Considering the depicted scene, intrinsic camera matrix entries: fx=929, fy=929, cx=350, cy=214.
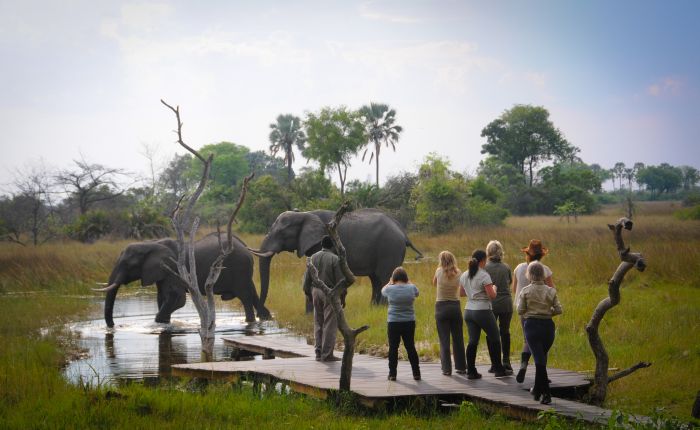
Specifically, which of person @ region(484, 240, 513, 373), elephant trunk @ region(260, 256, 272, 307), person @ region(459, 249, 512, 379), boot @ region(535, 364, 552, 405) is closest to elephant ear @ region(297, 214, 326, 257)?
elephant trunk @ region(260, 256, 272, 307)

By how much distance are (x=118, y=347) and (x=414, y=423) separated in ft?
28.4

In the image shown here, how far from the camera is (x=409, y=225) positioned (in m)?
48.3

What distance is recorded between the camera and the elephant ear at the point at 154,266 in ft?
66.8

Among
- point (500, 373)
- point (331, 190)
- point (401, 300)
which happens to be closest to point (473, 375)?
point (500, 373)

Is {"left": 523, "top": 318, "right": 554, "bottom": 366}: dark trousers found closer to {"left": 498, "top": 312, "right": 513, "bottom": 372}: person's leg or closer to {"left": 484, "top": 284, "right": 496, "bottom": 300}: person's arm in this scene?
{"left": 484, "top": 284, "right": 496, "bottom": 300}: person's arm

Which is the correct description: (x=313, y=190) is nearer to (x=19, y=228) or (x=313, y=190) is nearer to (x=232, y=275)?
(x=19, y=228)

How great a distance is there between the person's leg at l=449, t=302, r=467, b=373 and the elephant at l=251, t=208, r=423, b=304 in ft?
29.8

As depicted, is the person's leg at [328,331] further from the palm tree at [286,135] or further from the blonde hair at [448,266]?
the palm tree at [286,135]

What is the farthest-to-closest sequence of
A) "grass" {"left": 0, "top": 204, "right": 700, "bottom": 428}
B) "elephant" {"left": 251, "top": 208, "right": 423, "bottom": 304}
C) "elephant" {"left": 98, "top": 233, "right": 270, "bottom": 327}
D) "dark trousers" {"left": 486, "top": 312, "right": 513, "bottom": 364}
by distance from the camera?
"elephant" {"left": 251, "top": 208, "right": 423, "bottom": 304}, "elephant" {"left": 98, "top": 233, "right": 270, "bottom": 327}, "dark trousers" {"left": 486, "top": 312, "right": 513, "bottom": 364}, "grass" {"left": 0, "top": 204, "right": 700, "bottom": 428}

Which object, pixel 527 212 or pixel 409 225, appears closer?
pixel 409 225

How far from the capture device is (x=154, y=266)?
66.9ft

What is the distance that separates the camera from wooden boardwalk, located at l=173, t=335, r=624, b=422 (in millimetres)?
9773

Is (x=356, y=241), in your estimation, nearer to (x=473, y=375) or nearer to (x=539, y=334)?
(x=473, y=375)

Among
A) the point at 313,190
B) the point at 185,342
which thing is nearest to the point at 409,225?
the point at 313,190
